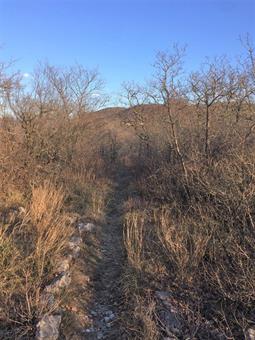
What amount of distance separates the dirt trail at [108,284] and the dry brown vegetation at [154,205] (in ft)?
0.66

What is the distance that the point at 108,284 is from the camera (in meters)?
5.71

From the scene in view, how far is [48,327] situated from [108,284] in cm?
169

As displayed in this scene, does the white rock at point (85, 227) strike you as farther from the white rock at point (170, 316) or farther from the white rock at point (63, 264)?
the white rock at point (170, 316)

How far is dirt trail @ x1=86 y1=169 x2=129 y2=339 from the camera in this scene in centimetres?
451

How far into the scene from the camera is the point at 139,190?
475 inches

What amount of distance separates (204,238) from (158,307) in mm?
1350

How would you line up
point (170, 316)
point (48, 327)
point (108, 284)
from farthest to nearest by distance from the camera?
point (108, 284), point (170, 316), point (48, 327)

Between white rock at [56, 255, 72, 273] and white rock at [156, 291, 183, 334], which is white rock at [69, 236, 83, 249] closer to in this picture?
white rock at [56, 255, 72, 273]

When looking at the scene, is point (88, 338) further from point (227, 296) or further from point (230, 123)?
point (230, 123)

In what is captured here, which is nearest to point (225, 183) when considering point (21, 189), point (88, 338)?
point (88, 338)

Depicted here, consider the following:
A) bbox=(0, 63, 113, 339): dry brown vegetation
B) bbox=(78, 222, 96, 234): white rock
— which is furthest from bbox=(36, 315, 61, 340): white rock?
bbox=(78, 222, 96, 234): white rock

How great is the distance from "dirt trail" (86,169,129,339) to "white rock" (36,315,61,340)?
413 millimetres

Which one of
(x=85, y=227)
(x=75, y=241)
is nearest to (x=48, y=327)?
(x=75, y=241)

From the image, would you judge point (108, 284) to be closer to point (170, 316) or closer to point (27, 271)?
point (27, 271)
